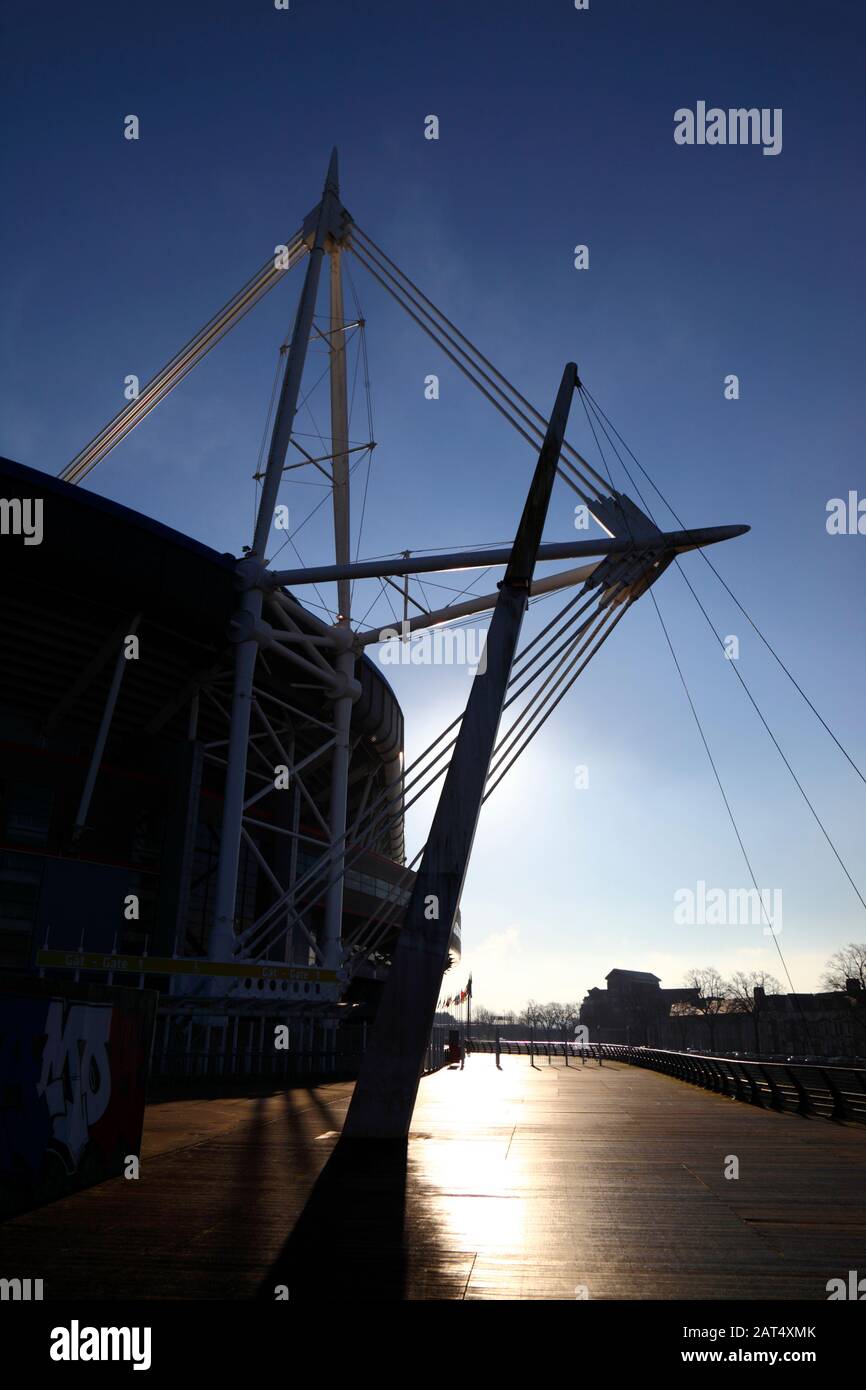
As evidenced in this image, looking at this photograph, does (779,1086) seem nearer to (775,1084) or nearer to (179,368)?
(775,1084)

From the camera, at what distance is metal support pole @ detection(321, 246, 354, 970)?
34094 mm

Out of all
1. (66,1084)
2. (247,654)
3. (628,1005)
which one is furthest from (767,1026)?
(66,1084)

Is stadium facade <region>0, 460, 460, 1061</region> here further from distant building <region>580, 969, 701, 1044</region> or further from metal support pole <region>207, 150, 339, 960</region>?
distant building <region>580, 969, 701, 1044</region>

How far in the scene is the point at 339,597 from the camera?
35875 millimetres

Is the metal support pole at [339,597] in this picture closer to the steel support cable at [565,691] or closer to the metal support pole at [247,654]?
the metal support pole at [247,654]

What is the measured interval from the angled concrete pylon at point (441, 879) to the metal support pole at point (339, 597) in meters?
19.5

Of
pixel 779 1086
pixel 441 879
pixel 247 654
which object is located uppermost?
pixel 247 654

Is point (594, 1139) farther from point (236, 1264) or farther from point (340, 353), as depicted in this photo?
point (340, 353)

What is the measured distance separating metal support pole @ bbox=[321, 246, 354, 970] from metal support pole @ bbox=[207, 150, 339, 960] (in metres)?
3.28

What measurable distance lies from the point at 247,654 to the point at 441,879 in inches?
733

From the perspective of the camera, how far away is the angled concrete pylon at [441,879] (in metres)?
12.2

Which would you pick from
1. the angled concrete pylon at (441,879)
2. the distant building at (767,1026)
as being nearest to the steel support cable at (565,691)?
the angled concrete pylon at (441,879)
